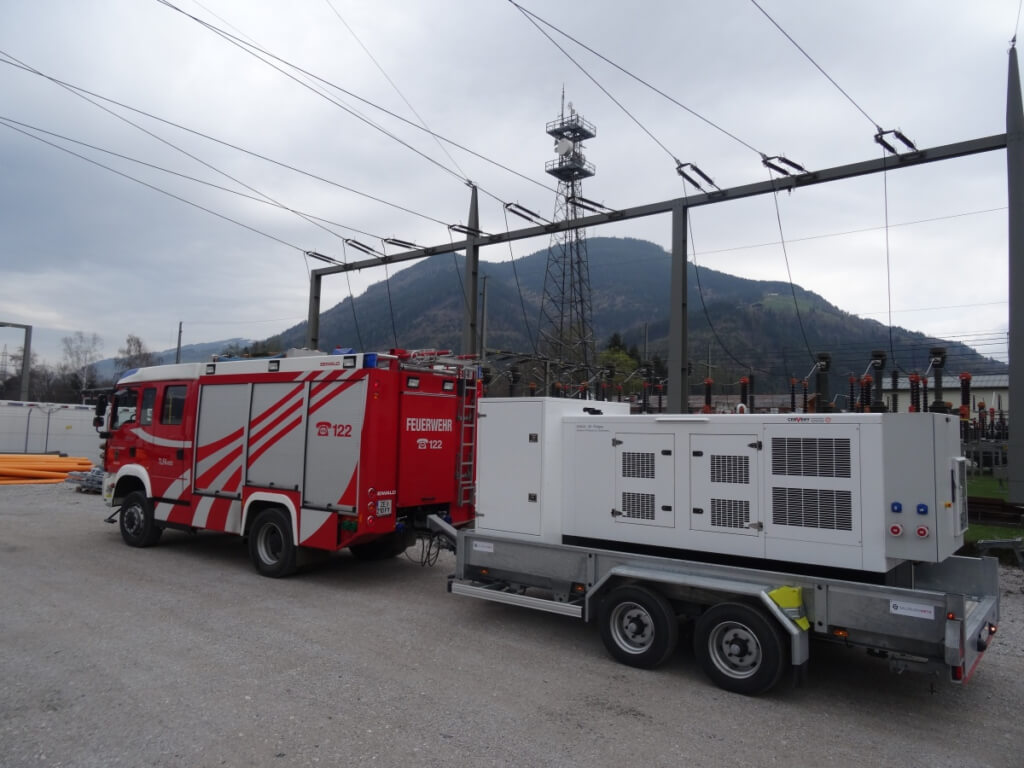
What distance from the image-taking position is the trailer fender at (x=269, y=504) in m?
9.40

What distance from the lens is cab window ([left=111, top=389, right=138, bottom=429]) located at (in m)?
12.1

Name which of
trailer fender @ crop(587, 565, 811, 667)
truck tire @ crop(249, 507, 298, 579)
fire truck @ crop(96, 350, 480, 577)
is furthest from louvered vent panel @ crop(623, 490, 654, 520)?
truck tire @ crop(249, 507, 298, 579)

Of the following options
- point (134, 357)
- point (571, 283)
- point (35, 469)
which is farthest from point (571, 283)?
point (134, 357)

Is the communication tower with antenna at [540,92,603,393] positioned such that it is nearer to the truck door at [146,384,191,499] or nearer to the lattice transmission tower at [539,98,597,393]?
the lattice transmission tower at [539,98,597,393]

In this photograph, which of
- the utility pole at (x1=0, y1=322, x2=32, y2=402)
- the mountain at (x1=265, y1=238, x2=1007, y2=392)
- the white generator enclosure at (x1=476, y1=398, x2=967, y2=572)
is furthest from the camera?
the mountain at (x1=265, y1=238, x2=1007, y2=392)

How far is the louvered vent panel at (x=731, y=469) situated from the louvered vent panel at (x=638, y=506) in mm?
725

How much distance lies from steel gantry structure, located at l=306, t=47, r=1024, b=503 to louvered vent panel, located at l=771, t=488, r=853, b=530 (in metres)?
5.85

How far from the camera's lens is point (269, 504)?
9.96 meters

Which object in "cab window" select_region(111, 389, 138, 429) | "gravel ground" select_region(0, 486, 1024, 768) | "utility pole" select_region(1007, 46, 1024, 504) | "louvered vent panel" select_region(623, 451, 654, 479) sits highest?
"utility pole" select_region(1007, 46, 1024, 504)

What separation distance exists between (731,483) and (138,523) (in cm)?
1017

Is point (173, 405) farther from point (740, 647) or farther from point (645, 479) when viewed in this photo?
point (740, 647)

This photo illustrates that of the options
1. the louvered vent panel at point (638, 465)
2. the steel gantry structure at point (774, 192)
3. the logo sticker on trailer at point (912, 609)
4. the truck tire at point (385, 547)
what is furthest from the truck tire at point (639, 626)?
the steel gantry structure at point (774, 192)

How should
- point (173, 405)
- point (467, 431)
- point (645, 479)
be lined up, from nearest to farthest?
point (645, 479)
point (467, 431)
point (173, 405)

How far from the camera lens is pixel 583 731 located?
4.84 metres
